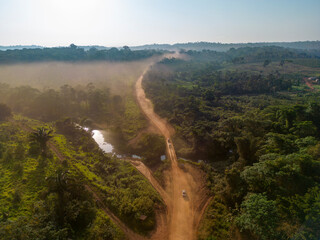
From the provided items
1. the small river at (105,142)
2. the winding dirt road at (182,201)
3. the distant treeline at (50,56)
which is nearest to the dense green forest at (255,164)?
the winding dirt road at (182,201)

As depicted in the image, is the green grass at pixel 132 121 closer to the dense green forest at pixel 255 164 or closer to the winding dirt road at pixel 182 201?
the dense green forest at pixel 255 164

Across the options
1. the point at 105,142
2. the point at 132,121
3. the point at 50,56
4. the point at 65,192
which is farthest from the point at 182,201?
the point at 50,56

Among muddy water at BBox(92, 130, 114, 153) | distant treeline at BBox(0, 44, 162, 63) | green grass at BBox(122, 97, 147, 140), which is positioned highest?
distant treeline at BBox(0, 44, 162, 63)

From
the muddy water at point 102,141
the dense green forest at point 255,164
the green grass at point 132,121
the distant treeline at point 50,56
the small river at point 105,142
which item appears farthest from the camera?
the distant treeline at point 50,56

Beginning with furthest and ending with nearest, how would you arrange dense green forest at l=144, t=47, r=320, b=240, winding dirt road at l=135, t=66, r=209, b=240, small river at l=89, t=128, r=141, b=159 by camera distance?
small river at l=89, t=128, r=141, b=159 → winding dirt road at l=135, t=66, r=209, b=240 → dense green forest at l=144, t=47, r=320, b=240

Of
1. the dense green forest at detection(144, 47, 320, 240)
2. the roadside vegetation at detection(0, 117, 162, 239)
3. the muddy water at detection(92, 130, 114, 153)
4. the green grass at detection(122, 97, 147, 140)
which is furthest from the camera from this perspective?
the green grass at detection(122, 97, 147, 140)

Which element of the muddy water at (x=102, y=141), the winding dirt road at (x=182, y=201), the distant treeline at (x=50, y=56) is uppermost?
the distant treeline at (x=50, y=56)

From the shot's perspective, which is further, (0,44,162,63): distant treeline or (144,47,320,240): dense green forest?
(0,44,162,63): distant treeline

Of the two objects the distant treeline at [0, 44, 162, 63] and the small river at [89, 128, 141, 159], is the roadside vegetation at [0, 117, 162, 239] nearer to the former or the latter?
the small river at [89, 128, 141, 159]

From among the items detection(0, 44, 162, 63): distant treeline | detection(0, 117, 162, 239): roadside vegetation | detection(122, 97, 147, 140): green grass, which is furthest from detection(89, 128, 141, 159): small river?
detection(0, 44, 162, 63): distant treeline

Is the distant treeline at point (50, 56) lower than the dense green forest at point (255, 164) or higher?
higher

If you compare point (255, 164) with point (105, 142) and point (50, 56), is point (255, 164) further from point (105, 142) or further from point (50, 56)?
point (50, 56)

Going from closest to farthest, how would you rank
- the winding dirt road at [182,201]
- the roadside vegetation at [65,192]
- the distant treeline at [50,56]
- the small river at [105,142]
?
the roadside vegetation at [65,192] < the winding dirt road at [182,201] < the small river at [105,142] < the distant treeline at [50,56]
